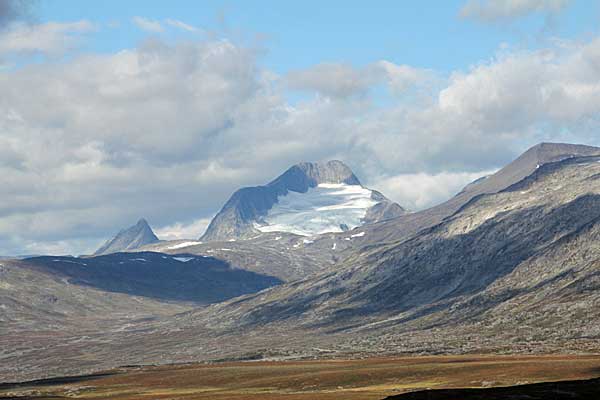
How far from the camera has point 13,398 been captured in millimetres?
171250

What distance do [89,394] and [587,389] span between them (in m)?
124

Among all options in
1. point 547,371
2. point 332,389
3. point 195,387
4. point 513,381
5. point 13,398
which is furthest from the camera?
point 195,387

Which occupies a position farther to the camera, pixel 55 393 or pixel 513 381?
pixel 55 393

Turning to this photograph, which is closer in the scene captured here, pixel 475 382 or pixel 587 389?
pixel 587 389

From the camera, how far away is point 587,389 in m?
81.2

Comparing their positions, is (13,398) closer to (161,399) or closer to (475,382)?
(161,399)

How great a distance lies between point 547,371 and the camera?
471 feet

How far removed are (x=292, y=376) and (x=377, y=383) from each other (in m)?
28.1

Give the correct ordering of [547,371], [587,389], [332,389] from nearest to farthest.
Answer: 1. [587,389]
2. [547,371]
3. [332,389]

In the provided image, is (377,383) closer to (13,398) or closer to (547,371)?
(547,371)

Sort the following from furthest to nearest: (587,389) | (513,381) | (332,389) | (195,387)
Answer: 1. (195,387)
2. (332,389)
3. (513,381)
4. (587,389)

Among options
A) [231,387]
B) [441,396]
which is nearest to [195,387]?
[231,387]

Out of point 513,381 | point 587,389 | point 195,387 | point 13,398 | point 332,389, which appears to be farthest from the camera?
Result: point 195,387

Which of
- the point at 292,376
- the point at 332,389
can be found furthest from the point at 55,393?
the point at 332,389
